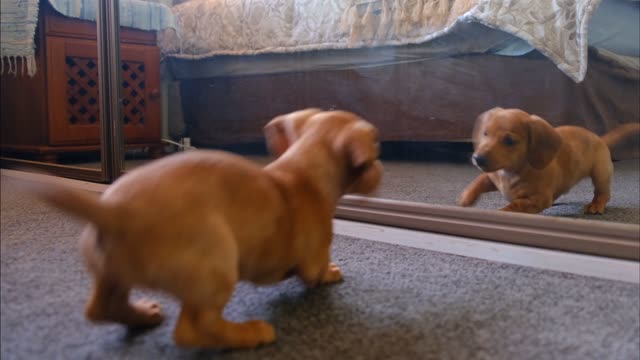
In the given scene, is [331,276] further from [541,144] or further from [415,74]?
[415,74]

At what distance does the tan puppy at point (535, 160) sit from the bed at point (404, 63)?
3.1 inches

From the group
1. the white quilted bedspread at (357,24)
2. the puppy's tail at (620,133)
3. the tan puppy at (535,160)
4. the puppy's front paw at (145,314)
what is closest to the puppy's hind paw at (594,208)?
the tan puppy at (535,160)

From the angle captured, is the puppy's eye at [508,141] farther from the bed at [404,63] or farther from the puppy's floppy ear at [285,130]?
the puppy's floppy ear at [285,130]

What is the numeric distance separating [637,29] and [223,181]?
1301 mm

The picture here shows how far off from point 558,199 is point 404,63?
822 millimetres

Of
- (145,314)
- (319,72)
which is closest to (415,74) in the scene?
(319,72)

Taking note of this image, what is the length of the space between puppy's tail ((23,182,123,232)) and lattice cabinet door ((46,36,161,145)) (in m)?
1.33

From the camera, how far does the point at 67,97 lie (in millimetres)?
1997

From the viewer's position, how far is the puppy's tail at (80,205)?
1.52ft

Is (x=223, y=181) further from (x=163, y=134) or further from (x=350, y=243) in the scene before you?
(x=163, y=134)

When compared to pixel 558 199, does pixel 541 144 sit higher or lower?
higher

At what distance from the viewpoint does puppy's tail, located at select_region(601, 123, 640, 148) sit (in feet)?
4.07

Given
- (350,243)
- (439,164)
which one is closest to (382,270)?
(350,243)

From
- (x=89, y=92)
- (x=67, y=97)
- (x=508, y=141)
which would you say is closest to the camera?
(x=508, y=141)
